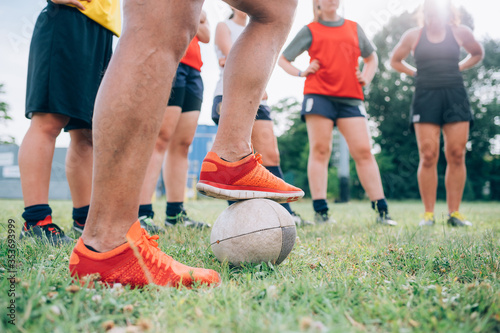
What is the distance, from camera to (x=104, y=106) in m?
1.40

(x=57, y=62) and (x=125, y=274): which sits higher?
(x=57, y=62)

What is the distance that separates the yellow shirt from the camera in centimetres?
294

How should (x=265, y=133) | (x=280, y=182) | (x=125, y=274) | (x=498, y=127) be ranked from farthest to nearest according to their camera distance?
(x=498, y=127) < (x=265, y=133) < (x=280, y=182) < (x=125, y=274)

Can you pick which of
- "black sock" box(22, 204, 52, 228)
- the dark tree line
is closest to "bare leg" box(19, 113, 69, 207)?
"black sock" box(22, 204, 52, 228)

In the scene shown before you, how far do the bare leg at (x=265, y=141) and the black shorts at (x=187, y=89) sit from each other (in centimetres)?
77

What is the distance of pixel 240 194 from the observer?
Answer: 79.9 inches

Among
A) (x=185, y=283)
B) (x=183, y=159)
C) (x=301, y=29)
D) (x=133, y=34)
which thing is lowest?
(x=185, y=283)

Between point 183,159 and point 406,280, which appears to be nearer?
point 406,280

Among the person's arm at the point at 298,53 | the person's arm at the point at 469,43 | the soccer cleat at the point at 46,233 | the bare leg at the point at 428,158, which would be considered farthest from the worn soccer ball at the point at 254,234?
the person's arm at the point at 469,43

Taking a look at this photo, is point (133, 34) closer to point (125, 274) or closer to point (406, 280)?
point (125, 274)

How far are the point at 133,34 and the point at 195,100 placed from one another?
2616 mm

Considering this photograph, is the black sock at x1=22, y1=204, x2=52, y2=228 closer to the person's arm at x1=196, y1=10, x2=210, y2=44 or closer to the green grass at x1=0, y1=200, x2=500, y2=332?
the green grass at x1=0, y1=200, x2=500, y2=332

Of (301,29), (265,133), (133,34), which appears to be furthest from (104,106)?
(301,29)

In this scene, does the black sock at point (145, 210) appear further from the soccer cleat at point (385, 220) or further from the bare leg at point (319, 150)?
the soccer cleat at point (385, 220)
